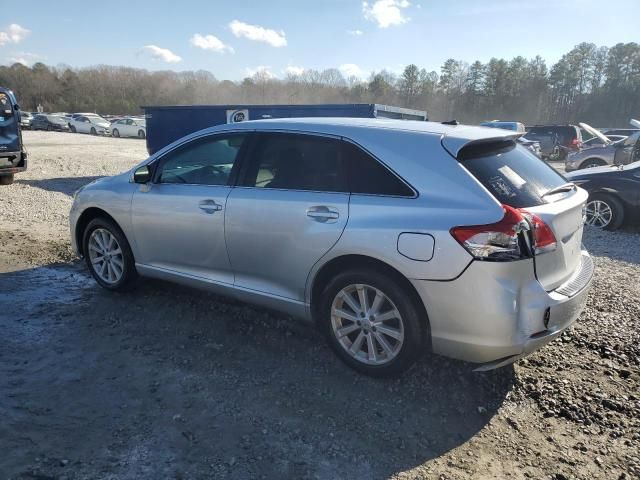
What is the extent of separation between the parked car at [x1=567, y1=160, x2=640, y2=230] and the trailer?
414 centimetres

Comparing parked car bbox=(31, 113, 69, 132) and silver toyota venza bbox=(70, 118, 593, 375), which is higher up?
parked car bbox=(31, 113, 69, 132)

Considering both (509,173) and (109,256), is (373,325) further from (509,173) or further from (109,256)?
(109,256)

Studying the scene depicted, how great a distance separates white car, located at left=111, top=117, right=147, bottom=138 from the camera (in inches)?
1441

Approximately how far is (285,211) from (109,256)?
2.27 m

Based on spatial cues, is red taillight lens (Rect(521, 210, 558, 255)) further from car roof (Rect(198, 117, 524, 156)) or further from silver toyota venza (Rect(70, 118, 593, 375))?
car roof (Rect(198, 117, 524, 156))

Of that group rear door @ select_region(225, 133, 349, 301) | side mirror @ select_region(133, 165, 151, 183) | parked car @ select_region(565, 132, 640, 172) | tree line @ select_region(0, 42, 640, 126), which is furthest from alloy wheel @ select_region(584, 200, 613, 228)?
tree line @ select_region(0, 42, 640, 126)

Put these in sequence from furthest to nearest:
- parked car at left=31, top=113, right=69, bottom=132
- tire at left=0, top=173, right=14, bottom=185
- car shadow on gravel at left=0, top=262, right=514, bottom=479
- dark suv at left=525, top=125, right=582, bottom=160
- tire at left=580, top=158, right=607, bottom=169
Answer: parked car at left=31, top=113, right=69, bottom=132, dark suv at left=525, top=125, right=582, bottom=160, tire at left=580, top=158, right=607, bottom=169, tire at left=0, top=173, right=14, bottom=185, car shadow on gravel at left=0, top=262, right=514, bottom=479

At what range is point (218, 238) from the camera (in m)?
3.93

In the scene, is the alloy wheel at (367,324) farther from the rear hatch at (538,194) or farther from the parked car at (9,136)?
the parked car at (9,136)

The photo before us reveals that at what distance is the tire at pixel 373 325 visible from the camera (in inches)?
121

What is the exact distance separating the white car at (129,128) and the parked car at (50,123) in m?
8.05

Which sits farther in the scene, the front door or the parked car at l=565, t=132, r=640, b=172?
the parked car at l=565, t=132, r=640, b=172

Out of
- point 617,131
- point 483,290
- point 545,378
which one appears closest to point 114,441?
point 483,290

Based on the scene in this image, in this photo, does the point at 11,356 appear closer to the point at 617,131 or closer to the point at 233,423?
the point at 233,423
